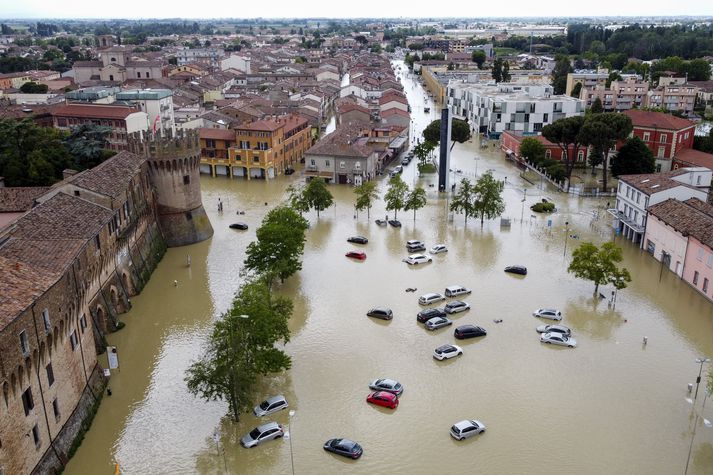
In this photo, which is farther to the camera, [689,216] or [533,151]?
[533,151]

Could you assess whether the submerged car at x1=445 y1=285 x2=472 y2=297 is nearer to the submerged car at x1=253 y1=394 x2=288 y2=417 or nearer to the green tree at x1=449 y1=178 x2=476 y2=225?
the green tree at x1=449 y1=178 x2=476 y2=225

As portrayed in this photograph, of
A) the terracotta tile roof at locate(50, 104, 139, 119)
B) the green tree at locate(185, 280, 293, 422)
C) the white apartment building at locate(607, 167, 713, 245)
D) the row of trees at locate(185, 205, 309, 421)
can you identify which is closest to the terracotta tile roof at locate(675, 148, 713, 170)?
the white apartment building at locate(607, 167, 713, 245)

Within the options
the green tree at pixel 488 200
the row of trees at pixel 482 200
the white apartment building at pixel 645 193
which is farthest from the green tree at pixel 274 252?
the white apartment building at pixel 645 193

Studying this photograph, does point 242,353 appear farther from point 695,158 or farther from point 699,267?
point 695,158

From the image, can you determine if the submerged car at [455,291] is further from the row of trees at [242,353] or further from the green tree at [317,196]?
the green tree at [317,196]

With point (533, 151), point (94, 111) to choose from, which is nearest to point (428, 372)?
point (533, 151)

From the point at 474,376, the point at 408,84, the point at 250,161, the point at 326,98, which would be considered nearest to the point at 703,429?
the point at 474,376
